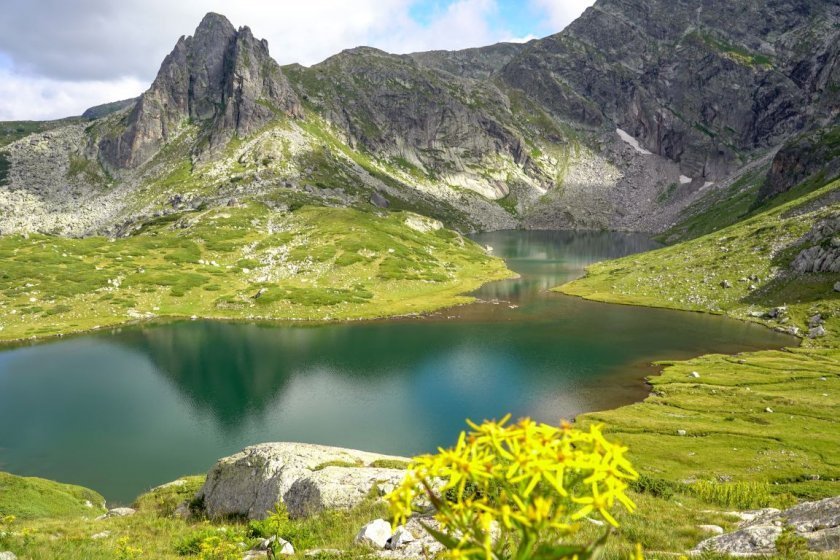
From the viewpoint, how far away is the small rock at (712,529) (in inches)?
509

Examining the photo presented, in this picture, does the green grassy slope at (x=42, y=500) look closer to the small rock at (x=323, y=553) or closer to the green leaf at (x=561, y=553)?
the small rock at (x=323, y=553)

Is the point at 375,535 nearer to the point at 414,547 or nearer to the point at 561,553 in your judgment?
the point at 414,547

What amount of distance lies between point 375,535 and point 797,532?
990cm

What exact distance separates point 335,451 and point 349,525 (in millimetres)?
9949

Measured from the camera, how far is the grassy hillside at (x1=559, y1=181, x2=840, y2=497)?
35.0 metres

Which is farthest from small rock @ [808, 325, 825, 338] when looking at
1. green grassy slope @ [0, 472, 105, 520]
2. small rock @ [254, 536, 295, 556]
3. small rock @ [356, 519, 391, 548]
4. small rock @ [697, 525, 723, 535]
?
green grassy slope @ [0, 472, 105, 520]

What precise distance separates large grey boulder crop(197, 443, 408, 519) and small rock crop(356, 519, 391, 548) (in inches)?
158

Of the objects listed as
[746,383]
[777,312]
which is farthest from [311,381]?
[777,312]

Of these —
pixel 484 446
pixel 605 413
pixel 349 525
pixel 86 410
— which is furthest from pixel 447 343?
pixel 484 446

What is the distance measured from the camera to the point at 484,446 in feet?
11.4

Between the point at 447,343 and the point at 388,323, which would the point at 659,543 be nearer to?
the point at 447,343

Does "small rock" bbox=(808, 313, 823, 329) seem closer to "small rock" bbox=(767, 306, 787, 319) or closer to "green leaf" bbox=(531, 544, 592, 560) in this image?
"small rock" bbox=(767, 306, 787, 319)

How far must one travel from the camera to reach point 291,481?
62.5 feet

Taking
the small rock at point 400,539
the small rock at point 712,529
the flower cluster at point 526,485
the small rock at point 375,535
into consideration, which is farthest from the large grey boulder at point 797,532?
the flower cluster at point 526,485
